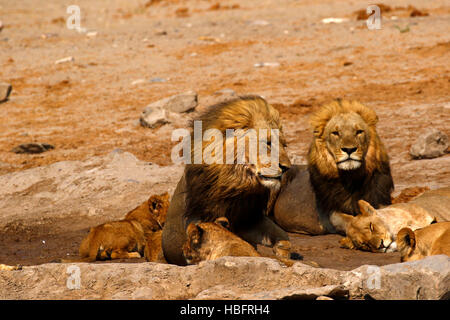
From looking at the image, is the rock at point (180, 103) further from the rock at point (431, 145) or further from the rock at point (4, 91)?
the rock at point (431, 145)

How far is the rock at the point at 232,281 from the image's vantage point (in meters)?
4.79

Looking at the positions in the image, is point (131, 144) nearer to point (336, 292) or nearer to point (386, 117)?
point (386, 117)

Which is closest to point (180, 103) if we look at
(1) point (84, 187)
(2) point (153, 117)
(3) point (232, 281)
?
(2) point (153, 117)

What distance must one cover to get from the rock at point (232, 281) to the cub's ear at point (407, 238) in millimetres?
745

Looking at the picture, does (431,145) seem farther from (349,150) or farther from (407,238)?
(407,238)

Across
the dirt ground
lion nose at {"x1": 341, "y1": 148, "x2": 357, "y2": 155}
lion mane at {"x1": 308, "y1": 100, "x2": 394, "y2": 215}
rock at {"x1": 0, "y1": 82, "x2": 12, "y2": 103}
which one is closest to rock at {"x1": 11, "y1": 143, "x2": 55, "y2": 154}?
the dirt ground

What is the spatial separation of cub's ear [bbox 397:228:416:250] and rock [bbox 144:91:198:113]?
816 cm

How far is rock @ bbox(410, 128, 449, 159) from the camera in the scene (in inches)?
388

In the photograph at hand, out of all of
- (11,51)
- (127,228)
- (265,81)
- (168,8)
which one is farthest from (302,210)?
(168,8)

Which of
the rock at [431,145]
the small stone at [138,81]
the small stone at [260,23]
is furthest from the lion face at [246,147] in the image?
the small stone at [260,23]

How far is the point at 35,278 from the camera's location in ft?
17.3

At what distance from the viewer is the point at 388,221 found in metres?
6.78

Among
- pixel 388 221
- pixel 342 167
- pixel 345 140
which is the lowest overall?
pixel 388 221

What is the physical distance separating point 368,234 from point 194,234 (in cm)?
200
